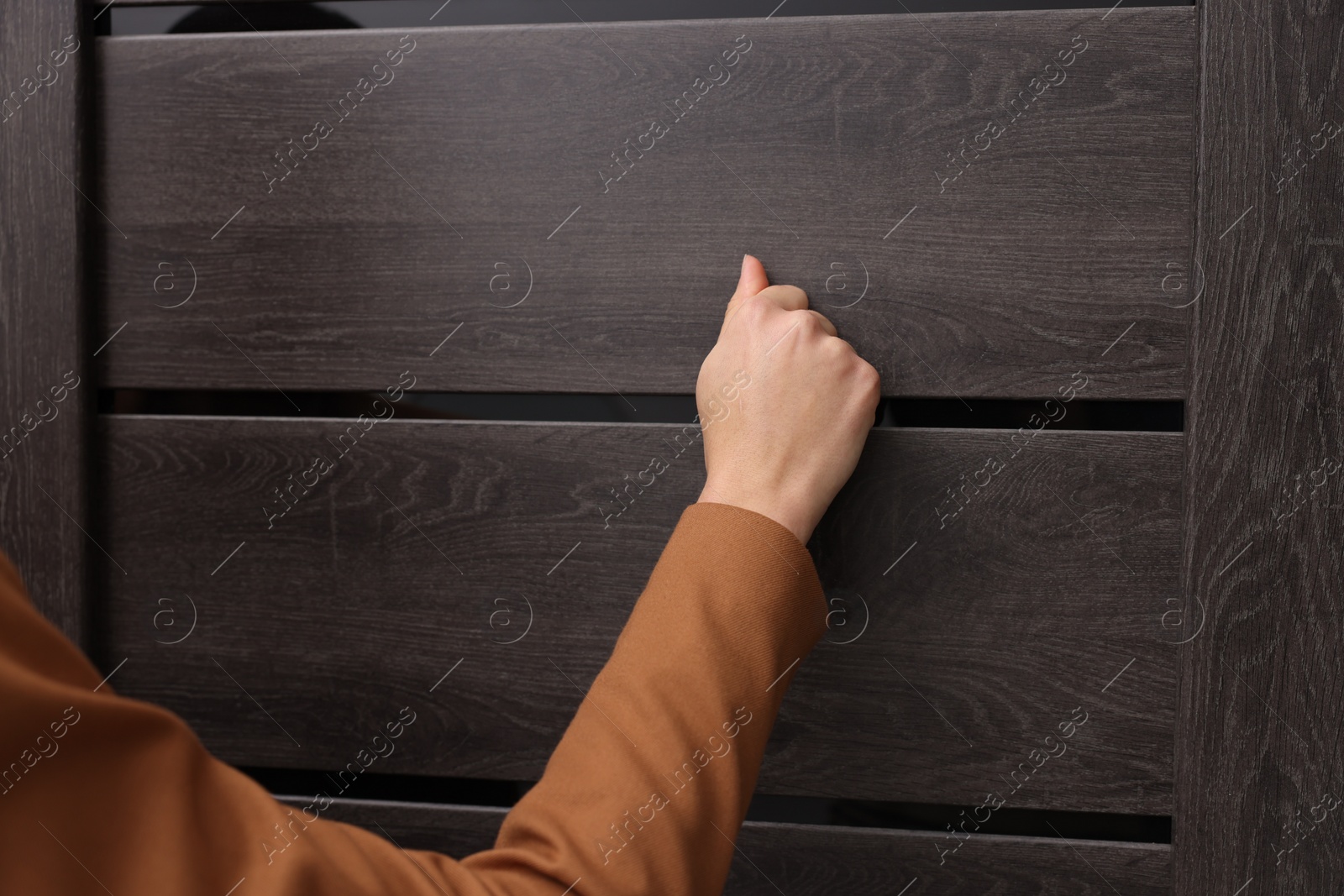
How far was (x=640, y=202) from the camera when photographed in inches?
22.7

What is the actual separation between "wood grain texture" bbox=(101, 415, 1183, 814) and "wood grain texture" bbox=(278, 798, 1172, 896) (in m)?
0.03

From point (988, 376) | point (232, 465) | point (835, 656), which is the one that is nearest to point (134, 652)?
point (232, 465)

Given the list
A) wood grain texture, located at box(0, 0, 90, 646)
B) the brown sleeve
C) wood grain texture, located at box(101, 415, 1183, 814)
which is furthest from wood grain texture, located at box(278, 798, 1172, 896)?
wood grain texture, located at box(0, 0, 90, 646)

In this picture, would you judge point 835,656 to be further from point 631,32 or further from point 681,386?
point 631,32

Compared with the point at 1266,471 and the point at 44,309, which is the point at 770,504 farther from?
the point at 44,309

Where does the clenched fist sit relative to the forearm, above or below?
above

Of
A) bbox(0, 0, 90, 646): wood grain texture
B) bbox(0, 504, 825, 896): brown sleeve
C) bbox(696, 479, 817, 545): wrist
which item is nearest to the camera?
bbox(0, 504, 825, 896): brown sleeve

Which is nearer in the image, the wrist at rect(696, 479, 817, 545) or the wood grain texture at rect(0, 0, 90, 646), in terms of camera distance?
the wrist at rect(696, 479, 817, 545)

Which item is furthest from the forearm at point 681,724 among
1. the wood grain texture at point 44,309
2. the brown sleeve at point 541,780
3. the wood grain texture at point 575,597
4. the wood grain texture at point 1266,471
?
the wood grain texture at point 44,309

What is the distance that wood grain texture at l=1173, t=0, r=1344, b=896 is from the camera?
20.7 inches

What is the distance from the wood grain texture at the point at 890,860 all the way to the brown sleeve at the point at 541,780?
158 mm

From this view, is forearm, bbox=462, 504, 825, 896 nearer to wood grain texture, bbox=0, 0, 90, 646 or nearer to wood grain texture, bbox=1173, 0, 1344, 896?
wood grain texture, bbox=1173, 0, 1344, 896

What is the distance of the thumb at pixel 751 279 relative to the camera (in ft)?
1.82

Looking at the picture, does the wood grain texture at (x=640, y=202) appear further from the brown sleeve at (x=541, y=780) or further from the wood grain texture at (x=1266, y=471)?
the brown sleeve at (x=541, y=780)
